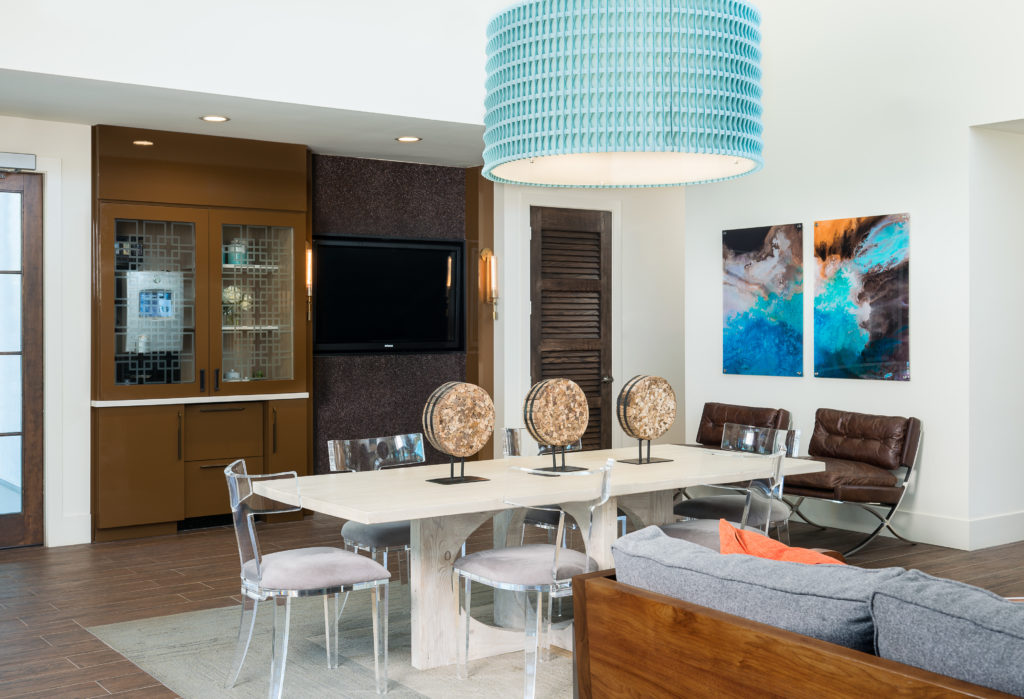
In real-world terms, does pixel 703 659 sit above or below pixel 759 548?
below

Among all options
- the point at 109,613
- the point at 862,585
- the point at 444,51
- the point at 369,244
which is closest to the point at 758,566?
the point at 862,585

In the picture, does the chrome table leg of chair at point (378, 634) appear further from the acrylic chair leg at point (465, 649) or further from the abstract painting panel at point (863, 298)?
the abstract painting panel at point (863, 298)

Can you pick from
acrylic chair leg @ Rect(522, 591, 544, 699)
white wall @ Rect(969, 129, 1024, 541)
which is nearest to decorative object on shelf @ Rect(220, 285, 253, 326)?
acrylic chair leg @ Rect(522, 591, 544, 699)

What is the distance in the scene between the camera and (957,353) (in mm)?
5789

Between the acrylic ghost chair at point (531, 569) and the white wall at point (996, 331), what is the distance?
315cm

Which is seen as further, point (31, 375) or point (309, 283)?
point (309, 283)

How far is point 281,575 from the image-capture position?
3.43 m

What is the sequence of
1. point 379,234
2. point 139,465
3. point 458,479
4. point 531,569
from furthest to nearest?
point 379,234 < point 139,465 < point 458,479 < point 531,569

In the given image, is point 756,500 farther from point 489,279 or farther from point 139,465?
point 489,279

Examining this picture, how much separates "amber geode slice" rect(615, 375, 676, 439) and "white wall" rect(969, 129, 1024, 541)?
2.37 m

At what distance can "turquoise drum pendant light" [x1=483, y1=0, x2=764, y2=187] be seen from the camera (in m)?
2.93

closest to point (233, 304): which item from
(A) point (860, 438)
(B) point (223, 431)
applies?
(B) point (223, 431)

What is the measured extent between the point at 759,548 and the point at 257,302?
5.17 meters

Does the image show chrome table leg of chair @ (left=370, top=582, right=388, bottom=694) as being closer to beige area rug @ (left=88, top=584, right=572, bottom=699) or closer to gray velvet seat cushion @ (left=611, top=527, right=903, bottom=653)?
beige area rug @ (left=88, top=584, right=572, bottom=699)
